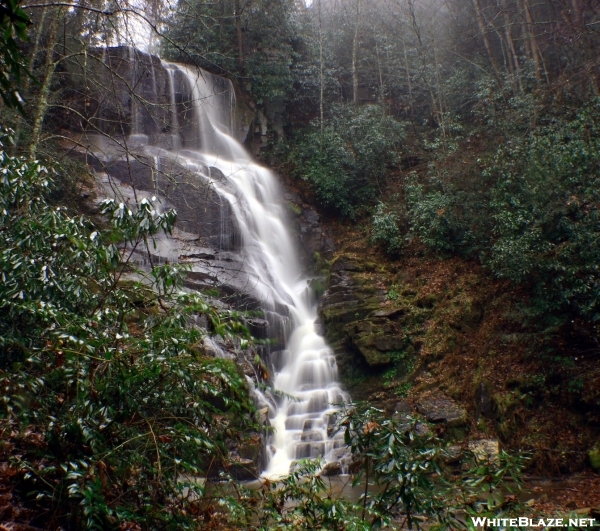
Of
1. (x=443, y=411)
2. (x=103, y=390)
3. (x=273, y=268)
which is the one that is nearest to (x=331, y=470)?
(x=443, y=411)

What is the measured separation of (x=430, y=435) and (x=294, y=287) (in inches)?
439

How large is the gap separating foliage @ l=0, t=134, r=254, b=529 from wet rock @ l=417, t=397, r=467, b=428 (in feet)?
20.0

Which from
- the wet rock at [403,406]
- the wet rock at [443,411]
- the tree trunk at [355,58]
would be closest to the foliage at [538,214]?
the wet rock at [443,411]

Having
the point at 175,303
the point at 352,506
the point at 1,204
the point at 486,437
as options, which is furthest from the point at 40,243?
the point at 486,437

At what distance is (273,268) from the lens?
14.1 meters

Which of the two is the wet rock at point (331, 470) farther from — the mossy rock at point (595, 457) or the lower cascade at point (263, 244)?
the mossy rock at point (595, 457)

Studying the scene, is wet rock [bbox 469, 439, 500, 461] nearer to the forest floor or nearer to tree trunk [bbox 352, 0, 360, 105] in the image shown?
the forest floor

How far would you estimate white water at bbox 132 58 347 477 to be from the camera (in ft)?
28.7

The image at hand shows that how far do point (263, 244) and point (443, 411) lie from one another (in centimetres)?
797

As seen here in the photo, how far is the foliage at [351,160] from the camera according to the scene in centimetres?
1706

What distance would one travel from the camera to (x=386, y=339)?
420 inches

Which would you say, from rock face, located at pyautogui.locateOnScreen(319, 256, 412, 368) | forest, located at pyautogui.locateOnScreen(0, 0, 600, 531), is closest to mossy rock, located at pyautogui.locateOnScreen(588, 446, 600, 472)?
forest, located at pyautogui.locateOnScreen(0, 0, 600, 531)

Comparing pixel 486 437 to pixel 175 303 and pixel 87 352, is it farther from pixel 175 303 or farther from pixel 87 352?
pixel 87 352

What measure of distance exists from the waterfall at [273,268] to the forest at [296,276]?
9cm
